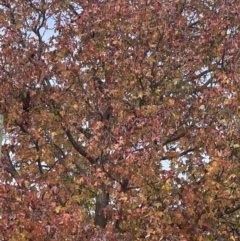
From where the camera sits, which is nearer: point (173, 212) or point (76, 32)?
point (173, 212)

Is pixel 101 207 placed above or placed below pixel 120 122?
below

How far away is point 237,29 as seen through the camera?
11.3 metres

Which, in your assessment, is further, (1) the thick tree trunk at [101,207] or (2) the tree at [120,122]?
(1) the thick tree trunk at [101,207]

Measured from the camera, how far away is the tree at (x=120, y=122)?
938 centimetres

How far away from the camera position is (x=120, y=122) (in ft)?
33.1

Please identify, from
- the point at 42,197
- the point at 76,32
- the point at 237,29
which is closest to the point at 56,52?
the point at 76,32

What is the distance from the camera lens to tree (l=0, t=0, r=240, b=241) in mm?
9375

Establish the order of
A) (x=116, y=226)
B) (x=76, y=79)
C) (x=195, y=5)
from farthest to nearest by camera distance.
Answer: (x=195, y=5) → (x=76, y=79) → (x=116, y=226)

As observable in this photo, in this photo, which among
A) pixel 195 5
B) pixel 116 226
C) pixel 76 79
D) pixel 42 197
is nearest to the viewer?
pixel 42 197

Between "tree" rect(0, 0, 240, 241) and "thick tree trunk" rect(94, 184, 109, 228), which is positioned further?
"thick tree trunk" rect(94, 184, 109, 228)

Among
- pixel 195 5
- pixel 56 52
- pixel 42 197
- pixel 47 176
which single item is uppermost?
pixel 195 5

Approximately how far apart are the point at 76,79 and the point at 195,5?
328 cm

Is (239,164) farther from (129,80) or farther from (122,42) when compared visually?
(122,42)

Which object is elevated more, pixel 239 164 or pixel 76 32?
pixel 76 32
